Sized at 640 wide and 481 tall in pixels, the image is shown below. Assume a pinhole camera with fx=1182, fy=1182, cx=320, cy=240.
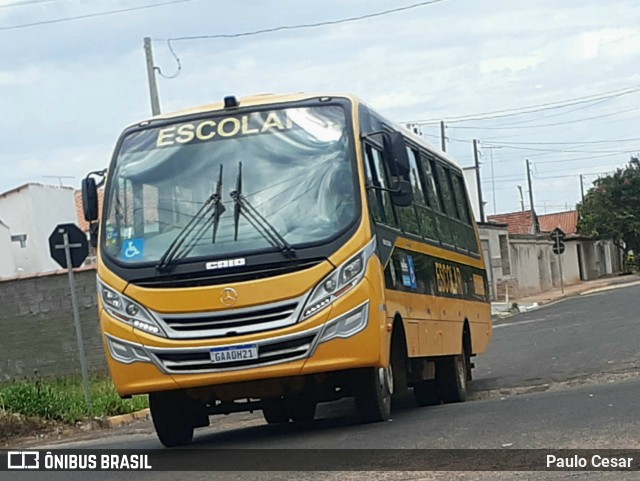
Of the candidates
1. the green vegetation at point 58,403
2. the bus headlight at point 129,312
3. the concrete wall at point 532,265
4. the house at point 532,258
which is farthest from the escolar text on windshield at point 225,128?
the concrete wall at point 532,265

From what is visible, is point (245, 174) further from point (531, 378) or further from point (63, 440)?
point (531, 378)

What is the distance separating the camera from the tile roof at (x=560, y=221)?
9775 cm

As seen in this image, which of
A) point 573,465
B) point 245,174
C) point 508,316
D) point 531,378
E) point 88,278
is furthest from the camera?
point 508,316

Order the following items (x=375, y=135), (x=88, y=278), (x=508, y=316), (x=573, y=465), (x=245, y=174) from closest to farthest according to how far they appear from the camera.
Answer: (x=573, y=465)
(x=245, y=174)
(x=375, y=135)
(x=88, y=278)
(x=508, y=316)

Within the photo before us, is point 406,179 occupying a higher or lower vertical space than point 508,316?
higher

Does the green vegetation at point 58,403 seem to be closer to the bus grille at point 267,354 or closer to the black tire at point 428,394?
the black tire at point 428,394

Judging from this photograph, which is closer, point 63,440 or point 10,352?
point 63,440

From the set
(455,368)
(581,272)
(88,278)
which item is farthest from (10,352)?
(581,272)

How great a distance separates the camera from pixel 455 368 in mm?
15117

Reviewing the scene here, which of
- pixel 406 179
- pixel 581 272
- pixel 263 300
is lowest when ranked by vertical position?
pixel 581 272

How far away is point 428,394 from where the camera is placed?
15.1 m

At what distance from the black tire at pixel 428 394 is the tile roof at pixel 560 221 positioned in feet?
272

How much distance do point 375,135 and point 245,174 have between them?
4.87ft

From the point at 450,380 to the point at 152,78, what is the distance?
1525 centimetres
